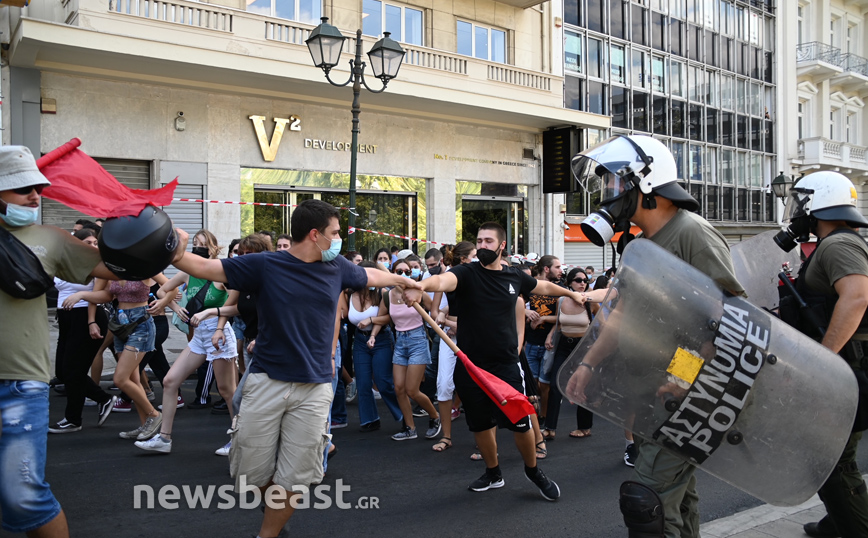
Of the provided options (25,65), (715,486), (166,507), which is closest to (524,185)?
(25,65)

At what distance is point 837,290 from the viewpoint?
3.56m

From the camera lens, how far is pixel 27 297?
9.82ft

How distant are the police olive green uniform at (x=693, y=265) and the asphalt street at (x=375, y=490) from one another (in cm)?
155

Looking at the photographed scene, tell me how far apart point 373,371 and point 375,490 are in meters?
2.14

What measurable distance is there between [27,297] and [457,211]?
52.5ft

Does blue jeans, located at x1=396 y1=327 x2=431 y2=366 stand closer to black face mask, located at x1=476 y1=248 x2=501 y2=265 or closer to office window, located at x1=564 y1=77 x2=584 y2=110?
black face mask, located at x1=476 y1=248 x2=501 y2=265

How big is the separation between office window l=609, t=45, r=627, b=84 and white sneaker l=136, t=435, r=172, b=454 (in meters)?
21.5

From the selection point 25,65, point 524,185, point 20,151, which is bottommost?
point 20,151

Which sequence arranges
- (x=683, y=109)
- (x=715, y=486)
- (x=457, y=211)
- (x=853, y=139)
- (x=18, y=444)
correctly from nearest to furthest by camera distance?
(x=18, y=444), (x=715, y=486), (x=457, y=211), (x=683, y=109), (x=853, y=139)

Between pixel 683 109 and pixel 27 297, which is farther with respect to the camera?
pixel 683 109

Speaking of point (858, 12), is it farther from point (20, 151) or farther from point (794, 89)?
point (20, 151)

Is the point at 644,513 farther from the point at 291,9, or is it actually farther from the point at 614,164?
the point at 291,9

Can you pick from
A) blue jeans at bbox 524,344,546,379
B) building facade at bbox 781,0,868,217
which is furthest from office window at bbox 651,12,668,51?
blue jeans at bbox 524,344,546,379

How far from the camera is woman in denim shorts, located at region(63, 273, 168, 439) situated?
19.6 feet
